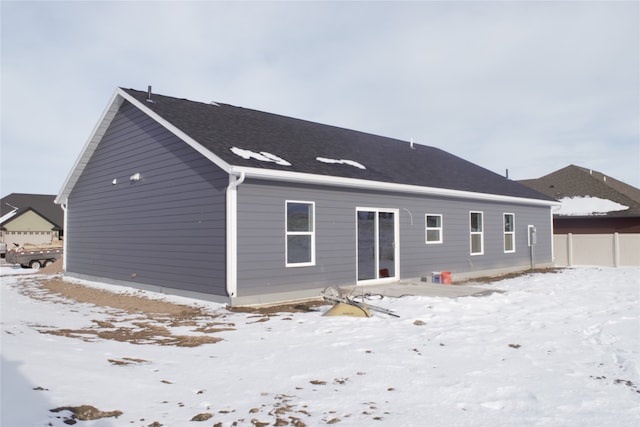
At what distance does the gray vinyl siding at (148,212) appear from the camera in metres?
10.4

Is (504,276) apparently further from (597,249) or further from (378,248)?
(597,249)

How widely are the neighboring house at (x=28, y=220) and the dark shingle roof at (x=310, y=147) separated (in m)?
31.7

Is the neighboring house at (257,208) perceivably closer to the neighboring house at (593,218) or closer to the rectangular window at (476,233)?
the rectangular window at (476,233)

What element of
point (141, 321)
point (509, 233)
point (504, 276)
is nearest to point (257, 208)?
point (141, 321)

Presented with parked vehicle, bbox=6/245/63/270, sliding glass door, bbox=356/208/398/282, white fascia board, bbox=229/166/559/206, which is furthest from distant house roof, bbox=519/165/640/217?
parked vehicle, bbox=6/245/63/270

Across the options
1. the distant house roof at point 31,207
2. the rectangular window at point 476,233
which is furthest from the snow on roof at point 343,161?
the distant house roof at point 31,207

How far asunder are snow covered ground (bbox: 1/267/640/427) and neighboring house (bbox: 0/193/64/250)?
36.0 metres

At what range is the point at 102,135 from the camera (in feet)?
48.8

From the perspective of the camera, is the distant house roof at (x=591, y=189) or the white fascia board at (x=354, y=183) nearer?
the white fascia board at (x=354, y=183)

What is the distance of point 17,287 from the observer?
46.8 ft

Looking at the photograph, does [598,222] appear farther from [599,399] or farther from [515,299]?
[599,399]

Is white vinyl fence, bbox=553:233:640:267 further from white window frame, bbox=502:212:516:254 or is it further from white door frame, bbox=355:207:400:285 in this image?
white door frame, bbox=355:207:400:285

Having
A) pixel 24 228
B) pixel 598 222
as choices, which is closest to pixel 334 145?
pixel 598 222

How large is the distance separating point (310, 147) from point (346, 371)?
28.7ft
